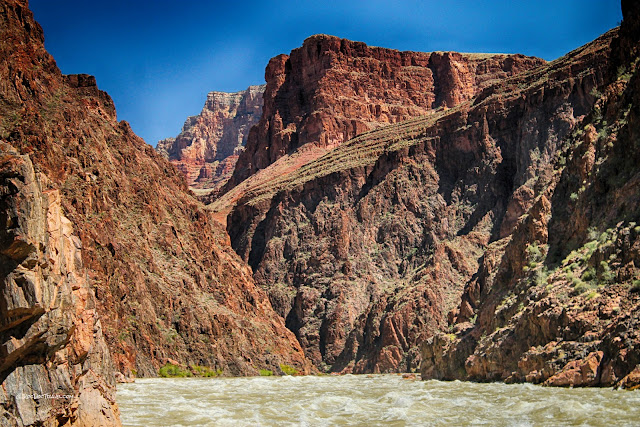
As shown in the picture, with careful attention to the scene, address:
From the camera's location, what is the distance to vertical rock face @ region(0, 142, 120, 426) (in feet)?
40.9

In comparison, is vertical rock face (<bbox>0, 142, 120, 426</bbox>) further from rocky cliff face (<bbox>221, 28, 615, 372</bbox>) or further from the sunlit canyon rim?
rocky cliff face (<bbox>221, 28, 615, 372</bbox>)

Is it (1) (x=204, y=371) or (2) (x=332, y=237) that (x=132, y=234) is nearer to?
(1) (x=204, y=371)

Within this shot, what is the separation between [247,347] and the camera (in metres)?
69.8

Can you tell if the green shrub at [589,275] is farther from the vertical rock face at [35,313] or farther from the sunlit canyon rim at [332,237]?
the vertical rock face at [35,313]

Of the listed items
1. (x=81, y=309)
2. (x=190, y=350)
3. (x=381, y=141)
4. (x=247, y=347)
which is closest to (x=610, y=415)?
(x=81, y=309)

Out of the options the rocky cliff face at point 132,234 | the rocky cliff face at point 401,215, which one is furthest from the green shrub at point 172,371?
the rocky cliff face at point 401,215

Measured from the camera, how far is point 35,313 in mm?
12812

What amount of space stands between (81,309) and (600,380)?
18.1m

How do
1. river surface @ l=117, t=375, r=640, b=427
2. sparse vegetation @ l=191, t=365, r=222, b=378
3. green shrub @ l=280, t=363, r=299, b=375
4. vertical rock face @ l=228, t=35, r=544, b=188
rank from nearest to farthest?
river surface @ l=117, t=375, r=640, b=427
sparse vegetation @ l=191, t=365, r=222, b=378
green shrub @ l=280, t=363, r=299, b=375
vertical rock face @ l=228, t=35, r=544, b=188

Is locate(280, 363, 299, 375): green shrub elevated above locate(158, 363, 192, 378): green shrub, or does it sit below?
below

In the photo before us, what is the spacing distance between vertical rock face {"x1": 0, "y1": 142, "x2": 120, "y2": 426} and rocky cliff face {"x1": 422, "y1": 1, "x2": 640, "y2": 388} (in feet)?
55.7

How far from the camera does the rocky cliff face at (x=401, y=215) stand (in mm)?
80750

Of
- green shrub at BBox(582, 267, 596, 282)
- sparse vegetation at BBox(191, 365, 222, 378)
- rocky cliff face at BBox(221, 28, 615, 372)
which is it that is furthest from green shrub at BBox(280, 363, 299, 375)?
green shrub at BBox(582, 267, 596, 282)

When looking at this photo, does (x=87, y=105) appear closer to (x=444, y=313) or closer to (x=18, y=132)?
(x=18, y=132)
